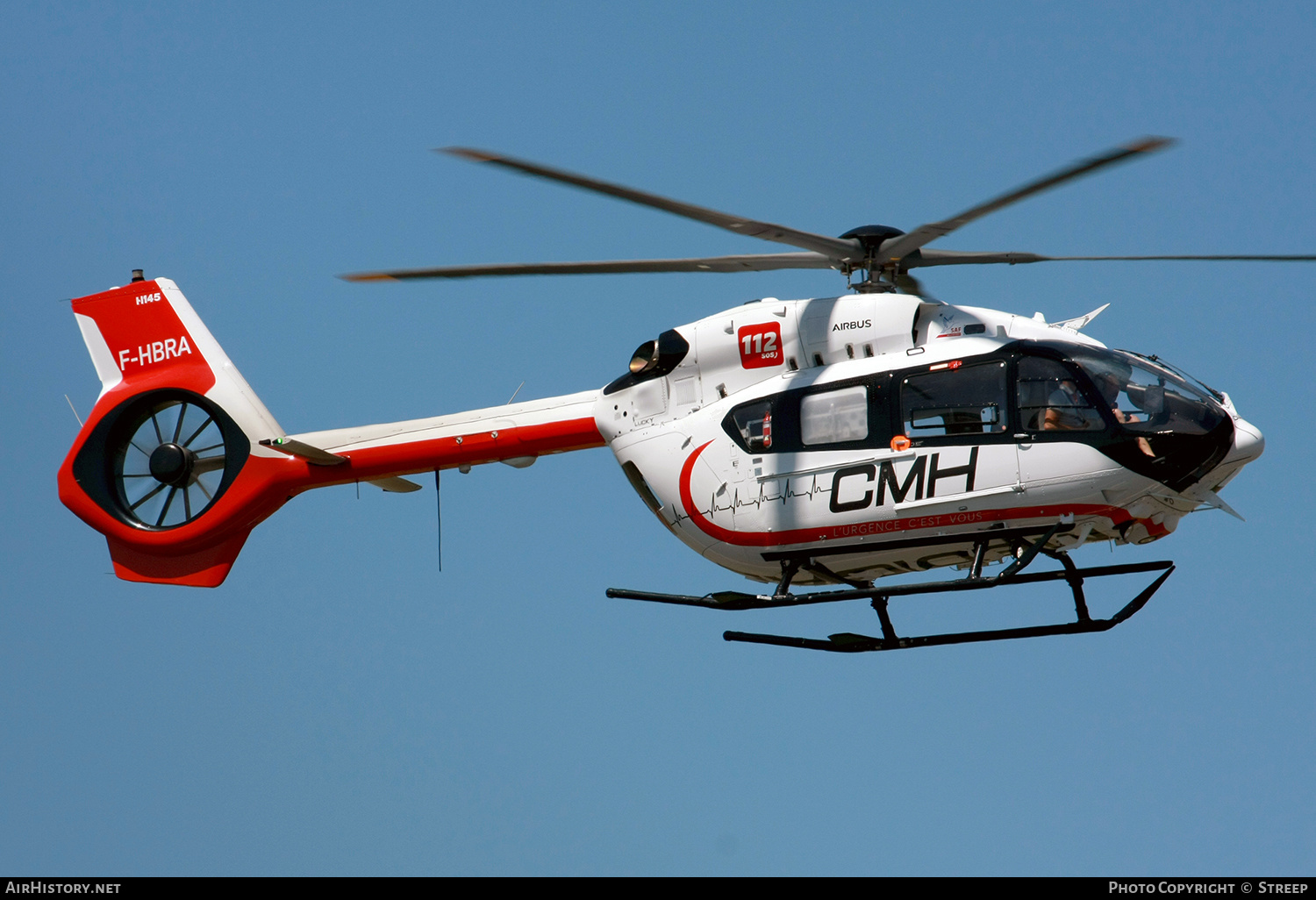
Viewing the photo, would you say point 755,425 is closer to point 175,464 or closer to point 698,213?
point 698,213

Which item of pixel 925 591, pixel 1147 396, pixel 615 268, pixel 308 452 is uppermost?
pixel 615 268

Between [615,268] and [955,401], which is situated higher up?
[615,268]

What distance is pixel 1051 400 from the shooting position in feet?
40.8

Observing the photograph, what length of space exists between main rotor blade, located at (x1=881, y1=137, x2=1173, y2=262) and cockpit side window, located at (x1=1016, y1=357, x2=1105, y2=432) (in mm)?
1278

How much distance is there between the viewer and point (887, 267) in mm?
13906

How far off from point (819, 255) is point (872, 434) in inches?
74.3

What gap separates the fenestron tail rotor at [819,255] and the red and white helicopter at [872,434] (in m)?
0.02

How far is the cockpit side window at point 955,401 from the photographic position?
41.3 ft

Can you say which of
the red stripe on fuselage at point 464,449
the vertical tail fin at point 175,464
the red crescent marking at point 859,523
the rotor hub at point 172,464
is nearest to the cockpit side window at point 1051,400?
the red crescent marking at point 859,523

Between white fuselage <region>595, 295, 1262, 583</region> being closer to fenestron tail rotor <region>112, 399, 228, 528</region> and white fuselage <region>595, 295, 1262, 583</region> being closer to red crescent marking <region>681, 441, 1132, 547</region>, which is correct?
red crescent marking <region>681, 441, 1132, 547</region>

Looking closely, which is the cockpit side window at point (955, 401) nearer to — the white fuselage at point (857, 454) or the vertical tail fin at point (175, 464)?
the white fuselage at point (857, 454)

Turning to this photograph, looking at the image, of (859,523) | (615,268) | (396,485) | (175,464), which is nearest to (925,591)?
(859,523)

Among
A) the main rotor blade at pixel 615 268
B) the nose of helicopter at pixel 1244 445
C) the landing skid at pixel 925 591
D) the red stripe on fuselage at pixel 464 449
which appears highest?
the main rotor blade at pixel 615 268
